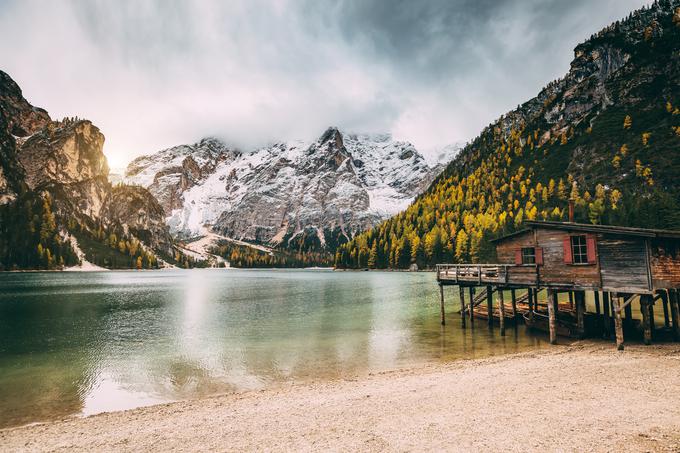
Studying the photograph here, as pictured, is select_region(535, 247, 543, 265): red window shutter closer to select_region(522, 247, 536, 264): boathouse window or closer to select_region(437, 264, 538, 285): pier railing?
select_region(437, 264, 538, 285): pier railing

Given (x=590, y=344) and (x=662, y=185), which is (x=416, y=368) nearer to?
(x=590, y=344)

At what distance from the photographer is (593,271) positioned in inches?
995

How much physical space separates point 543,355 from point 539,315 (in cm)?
1124

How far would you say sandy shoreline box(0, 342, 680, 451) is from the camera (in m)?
11.3

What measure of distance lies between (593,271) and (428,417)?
18528 millimetres

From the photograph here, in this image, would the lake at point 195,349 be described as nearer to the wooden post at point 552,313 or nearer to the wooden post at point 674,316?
the wooden post at point 552,313

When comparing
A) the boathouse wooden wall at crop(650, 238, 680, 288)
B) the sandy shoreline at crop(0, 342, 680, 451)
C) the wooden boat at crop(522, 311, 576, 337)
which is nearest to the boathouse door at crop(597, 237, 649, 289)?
the boathouse wooden wall at crop(650, 238, 680, 288)

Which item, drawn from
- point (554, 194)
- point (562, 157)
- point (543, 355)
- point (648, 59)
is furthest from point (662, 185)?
point (543, 355)

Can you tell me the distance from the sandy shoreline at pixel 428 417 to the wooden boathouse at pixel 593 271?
477cm

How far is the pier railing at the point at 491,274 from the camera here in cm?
2984

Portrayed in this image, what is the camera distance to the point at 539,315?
3353 centimetres

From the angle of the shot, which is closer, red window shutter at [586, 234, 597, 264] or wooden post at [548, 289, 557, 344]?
red window shutter at [586, 234, 597, 264]

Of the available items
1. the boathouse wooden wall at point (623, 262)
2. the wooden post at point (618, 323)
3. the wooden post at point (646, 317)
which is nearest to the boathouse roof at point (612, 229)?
the boathouse wooden wall at point (623, 262)

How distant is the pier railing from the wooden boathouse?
0.26ft
